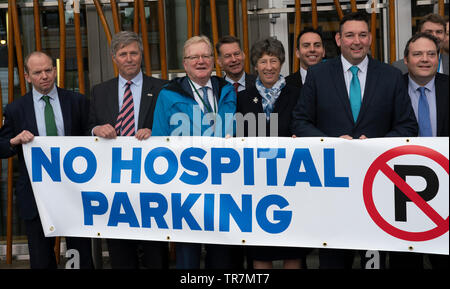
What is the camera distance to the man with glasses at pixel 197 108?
137 inches

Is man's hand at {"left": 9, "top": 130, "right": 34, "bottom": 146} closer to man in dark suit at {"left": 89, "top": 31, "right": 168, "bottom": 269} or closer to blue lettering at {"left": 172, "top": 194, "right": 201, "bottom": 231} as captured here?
man in dark suit at {"left": 89, "top": 31, "right": 168, "bottom": 269}

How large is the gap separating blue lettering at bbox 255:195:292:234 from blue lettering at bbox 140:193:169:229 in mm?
545

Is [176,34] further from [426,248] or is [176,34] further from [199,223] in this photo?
[426,248]

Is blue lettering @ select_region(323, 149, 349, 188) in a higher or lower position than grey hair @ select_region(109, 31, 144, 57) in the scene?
lower

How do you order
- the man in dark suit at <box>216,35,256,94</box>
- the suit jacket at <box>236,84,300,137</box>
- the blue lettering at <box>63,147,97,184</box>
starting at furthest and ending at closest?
the man in dark suit at <box>216,35,256,94</box> → the blue lettering at <box>63,147,97,184</box> → the suit jacket at <box>236,84,300,137</box>

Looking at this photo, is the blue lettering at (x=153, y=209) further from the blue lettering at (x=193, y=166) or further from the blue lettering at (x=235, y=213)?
the blue lettering at (x=235, y=213)

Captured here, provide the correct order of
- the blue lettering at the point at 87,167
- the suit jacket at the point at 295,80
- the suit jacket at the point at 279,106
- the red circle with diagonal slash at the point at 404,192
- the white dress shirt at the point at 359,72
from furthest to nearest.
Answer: the suit jacket at the point at 295,80
the blue lettering at the point at 87,167
the suit jacket at the point at 279,106
the white dress shirt at the point at 359,72
the red circle with diagonal slash at the point at 404,192

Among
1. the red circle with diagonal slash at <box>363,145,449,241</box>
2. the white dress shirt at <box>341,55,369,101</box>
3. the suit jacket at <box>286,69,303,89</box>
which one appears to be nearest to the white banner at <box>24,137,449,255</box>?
the red circle with diagonal slash at <box>363,145,449,241</box>

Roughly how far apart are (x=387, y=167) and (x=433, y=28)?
1.25 meters

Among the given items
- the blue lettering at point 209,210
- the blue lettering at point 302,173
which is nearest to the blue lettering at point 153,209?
the blue lettering at point 209,210

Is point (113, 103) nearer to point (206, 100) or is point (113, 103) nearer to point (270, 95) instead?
point (206, 100)

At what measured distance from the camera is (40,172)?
372 centimetres

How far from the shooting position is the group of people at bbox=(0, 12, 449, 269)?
3.37 m

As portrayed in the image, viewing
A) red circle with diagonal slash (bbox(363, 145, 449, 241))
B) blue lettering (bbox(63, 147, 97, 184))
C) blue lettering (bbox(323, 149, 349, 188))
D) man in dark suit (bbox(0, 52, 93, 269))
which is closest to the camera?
red circle with diagonal slash (bbox(363, 145, 449, 241))
